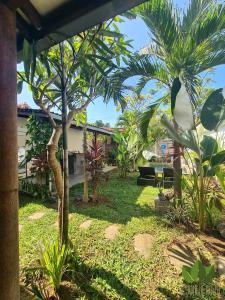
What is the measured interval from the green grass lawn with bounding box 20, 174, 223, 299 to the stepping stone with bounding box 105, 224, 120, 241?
0.35 feet

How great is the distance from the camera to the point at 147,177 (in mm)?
11617

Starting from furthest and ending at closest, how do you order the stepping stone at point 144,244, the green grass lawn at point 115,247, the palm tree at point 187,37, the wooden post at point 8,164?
the palm tree at point 187,37, the stepping stone at point 144,244, the green grass lawn at point 115,247, the wooden post at point 8,164

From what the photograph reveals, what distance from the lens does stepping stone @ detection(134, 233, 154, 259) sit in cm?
432

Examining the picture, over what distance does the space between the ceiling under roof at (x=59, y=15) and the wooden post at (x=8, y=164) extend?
0.32m

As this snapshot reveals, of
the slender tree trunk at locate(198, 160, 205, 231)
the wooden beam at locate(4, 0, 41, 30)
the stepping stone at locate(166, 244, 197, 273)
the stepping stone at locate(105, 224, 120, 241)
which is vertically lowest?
the stepping stone at locate(166, 244, 197, 273)

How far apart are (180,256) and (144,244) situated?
0.80 metres

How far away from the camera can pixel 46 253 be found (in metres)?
3.21

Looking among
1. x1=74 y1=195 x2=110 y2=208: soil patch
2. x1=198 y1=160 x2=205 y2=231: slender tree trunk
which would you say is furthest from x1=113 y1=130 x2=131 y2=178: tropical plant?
x1=198 y1=160 x2=205 y2=231: slender tree trunk

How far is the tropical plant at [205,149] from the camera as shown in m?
4.60

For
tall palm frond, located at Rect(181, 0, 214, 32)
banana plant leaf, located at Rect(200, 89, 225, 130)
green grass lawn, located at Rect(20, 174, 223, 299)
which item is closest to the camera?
green grass lawn, located at Rect(20, 174, 223, 299)

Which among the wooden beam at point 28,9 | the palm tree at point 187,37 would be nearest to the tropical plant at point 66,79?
the wooden beam at point 28,9

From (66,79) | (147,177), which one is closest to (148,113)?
(66,79)

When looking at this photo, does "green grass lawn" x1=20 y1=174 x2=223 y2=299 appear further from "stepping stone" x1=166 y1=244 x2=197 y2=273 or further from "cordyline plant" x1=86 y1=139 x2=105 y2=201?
"cordyline plant" x1=86 y1=139 x2=105 y2=201

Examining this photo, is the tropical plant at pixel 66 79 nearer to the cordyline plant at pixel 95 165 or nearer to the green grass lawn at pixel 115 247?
the green grass lawn at pixel 115 247
